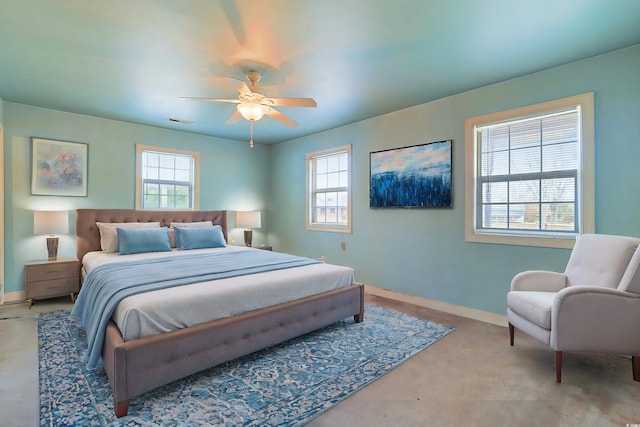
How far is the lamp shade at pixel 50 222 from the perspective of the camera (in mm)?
3816

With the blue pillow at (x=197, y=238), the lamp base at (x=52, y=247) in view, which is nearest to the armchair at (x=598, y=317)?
the blue pillow at (x=197, y=238)

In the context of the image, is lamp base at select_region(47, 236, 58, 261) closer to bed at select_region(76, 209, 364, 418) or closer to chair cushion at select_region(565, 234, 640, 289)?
bed at select_region(76, 209, 364, 418)

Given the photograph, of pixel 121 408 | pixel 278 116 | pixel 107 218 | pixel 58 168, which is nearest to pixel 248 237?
pixel 107 218

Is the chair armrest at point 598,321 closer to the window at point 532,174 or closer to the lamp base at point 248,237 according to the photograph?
the window at point 532,174

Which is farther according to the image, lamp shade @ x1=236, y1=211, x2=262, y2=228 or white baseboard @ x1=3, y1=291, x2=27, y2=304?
lamp shade @ x1=236, y1=211, x2=262, y2=228

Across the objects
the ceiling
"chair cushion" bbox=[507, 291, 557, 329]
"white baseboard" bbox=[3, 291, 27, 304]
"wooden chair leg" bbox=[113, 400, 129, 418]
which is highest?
the ceiling

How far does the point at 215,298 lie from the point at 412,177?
286cm

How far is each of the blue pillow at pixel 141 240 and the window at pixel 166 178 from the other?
91 cm

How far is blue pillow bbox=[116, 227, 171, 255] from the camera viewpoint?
3.94 m

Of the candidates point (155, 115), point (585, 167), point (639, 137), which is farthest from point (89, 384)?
point (639, 137)

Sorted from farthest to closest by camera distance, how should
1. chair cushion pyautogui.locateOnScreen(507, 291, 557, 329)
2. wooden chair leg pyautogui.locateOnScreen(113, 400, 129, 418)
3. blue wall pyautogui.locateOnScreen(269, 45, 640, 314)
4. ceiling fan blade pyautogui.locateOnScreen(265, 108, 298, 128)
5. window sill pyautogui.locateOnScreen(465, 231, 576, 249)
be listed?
ceiling fan blade pyautogui.locateOnScreen(265, 108, 298, 128) → window sill pyautogui.locateOnScreen(465, 231, 576, 249) → blue wall pyautogui.locateOnScreen(269, 45, 640, 314) → chair cushion pyautogui.locateOnScreen(507, 291, 557, 329) → wooden chair leg pyautogui.locateOnScreen(113, 400, 129, 418)

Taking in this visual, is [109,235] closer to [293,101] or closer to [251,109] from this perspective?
[251,109]

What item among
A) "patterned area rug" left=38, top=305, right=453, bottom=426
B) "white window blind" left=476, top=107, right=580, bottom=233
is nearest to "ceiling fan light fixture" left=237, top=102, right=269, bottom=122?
"patterned area rug" left=38, top=305, right=453, bottom=426

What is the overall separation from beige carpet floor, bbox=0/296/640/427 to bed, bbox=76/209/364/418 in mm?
550
